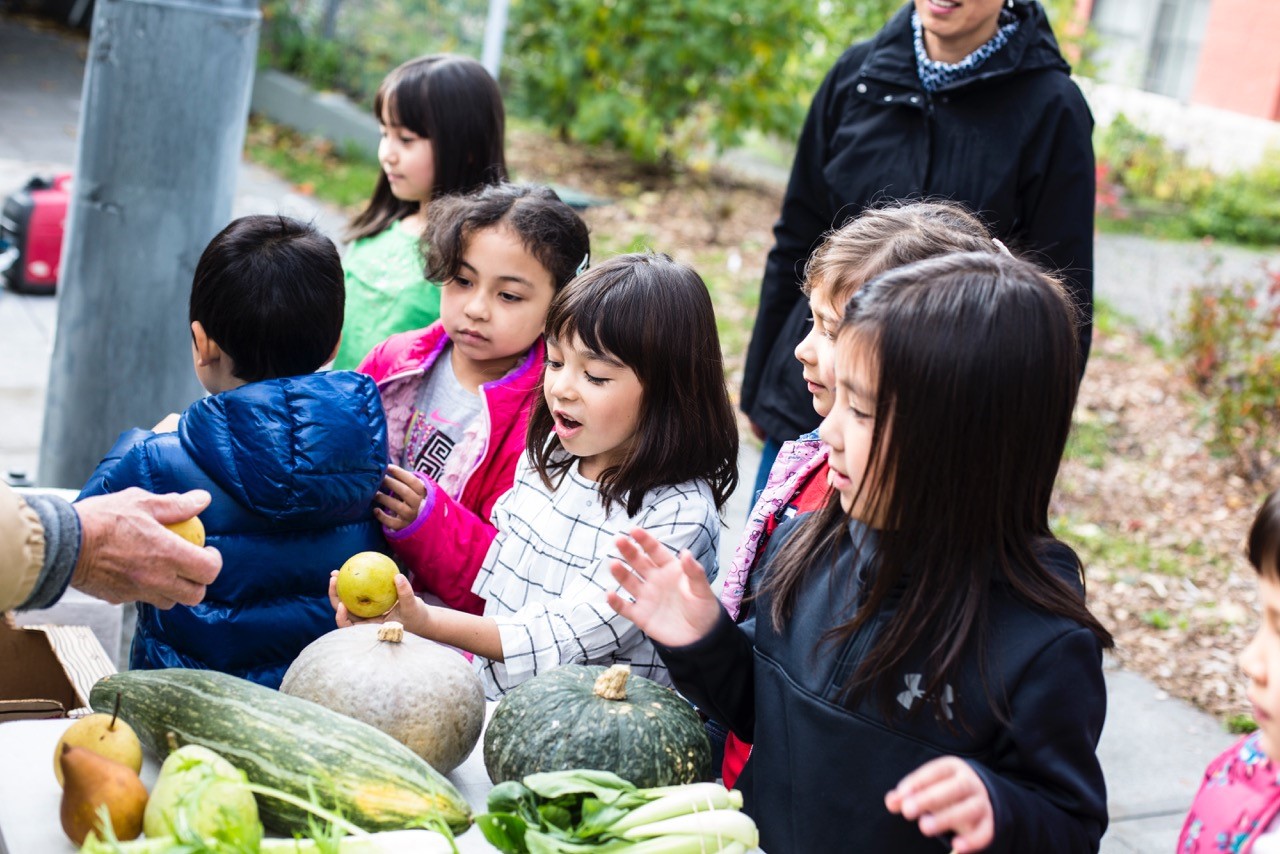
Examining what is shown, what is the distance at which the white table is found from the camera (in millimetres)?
1950

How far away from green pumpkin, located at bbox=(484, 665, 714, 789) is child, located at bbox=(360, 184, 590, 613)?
3.11 feet

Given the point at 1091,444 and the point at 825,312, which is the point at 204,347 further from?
the point at 1091,444

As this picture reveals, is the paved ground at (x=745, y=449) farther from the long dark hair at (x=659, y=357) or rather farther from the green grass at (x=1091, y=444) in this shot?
the green grass at (x=1091, y=444)

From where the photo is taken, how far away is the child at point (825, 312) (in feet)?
8.70

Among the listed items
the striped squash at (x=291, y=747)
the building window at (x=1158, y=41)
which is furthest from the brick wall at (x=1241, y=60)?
the striped squash at (x=291, y=747)

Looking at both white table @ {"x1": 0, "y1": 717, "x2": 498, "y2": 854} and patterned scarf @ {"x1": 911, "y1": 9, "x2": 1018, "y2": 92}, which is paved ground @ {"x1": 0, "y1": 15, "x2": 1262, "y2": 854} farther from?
patterned scarf @ {"x1": 911, "y1": 9, "x2": 1018, "y2": 92}

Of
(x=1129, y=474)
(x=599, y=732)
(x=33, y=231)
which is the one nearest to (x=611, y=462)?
(x=599, y=732)

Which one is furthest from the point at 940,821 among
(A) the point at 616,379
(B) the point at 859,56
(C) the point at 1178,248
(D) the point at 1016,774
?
(C) the point at 1178,248

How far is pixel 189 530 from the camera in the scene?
2.36m

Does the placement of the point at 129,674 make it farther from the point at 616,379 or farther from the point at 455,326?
the point at 455,326

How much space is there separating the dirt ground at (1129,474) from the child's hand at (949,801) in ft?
9.30

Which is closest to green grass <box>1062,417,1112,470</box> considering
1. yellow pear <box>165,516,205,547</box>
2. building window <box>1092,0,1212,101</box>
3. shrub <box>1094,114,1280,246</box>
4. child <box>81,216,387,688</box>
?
child <box>81,216,387,688</box>

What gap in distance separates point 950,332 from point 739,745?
1071 mm

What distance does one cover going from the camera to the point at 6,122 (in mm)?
11305
